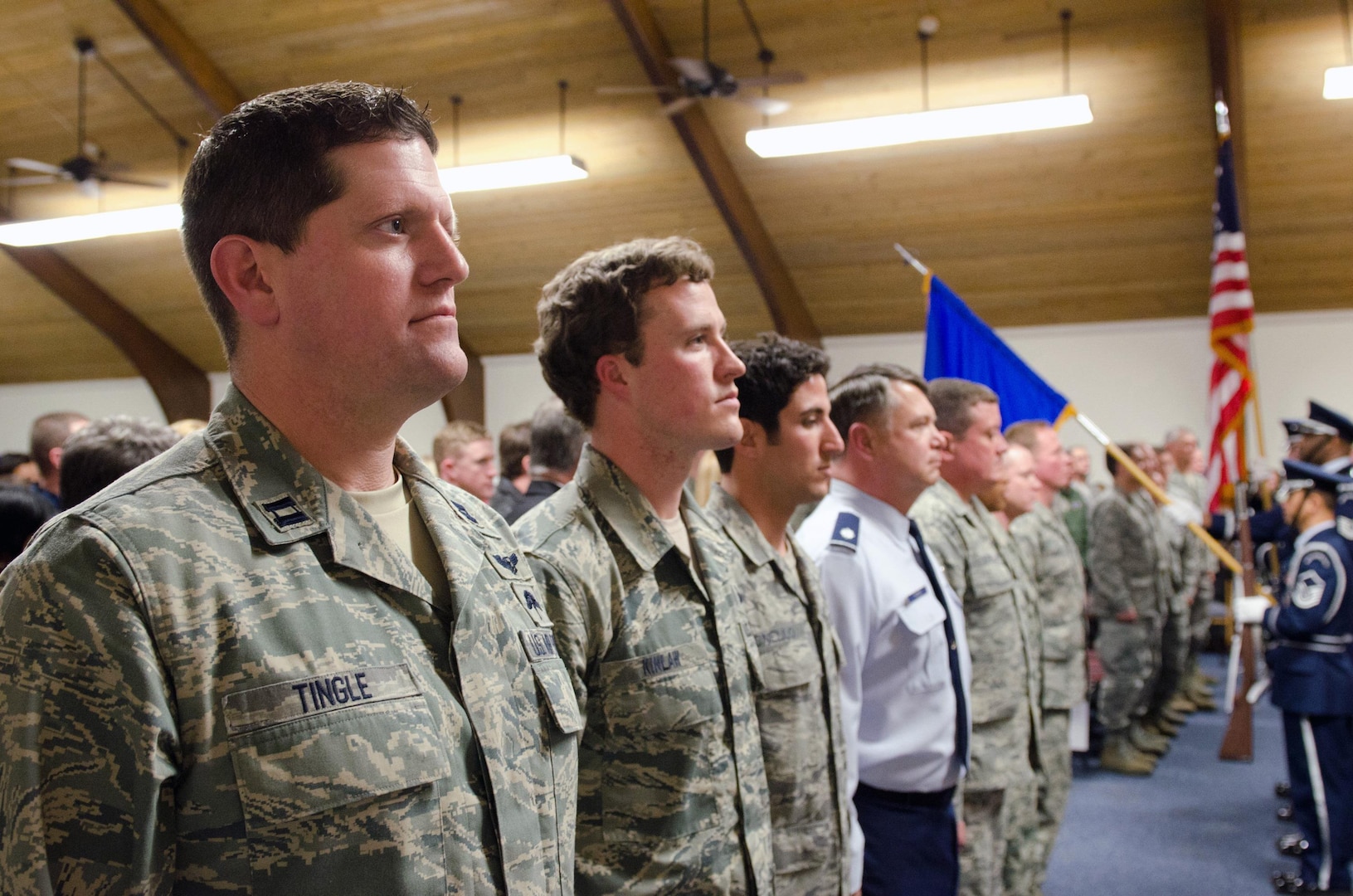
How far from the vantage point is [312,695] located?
92cm

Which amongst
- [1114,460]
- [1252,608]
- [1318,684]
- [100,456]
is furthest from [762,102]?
[100,456]

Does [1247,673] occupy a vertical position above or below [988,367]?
below

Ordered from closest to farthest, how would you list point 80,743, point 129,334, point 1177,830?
point 80,743, point 1177,830, point 129,334

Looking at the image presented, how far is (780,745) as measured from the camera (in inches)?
75.9

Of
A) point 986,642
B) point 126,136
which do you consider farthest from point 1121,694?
point 126,136

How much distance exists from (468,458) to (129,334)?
1076 cm

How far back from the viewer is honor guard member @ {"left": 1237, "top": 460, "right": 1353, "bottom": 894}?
405 centimetres

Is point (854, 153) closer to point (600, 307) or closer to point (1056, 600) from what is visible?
point (1056, 600)

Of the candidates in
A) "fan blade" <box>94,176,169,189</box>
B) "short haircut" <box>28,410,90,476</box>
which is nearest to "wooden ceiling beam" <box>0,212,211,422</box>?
"fan blade" <box>94,176,169,189</box>

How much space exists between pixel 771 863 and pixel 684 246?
1072 millimetres

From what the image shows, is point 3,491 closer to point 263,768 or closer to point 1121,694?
point 263,768

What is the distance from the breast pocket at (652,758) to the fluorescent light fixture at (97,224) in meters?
8.71

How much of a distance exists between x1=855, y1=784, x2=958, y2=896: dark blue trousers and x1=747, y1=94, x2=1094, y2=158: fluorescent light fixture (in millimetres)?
5916

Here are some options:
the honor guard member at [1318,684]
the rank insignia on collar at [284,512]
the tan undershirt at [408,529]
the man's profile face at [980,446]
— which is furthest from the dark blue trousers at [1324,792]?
the rank insignia on collar at [284,512]
